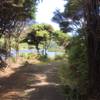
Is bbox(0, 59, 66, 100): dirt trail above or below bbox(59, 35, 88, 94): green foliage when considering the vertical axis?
below

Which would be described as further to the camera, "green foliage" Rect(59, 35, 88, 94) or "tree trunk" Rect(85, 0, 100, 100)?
"green foliage" Rect(59, 35, 88, 94)

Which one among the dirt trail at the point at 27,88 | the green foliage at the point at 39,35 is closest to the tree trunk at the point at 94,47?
the dirt trail at the point at 27,88

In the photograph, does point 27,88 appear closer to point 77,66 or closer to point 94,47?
point 77,66

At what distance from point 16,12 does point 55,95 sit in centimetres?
750

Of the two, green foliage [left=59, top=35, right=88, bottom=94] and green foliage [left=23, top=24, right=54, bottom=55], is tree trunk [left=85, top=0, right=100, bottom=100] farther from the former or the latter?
green foliage [left=23, top=24, right=54, bottom=55]

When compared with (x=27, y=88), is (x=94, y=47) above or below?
above

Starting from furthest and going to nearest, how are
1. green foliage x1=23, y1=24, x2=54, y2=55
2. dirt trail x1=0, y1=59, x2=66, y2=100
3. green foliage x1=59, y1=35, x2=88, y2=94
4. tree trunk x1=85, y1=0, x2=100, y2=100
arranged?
1. green foliage x1=23, y1=24, x2=54, y2=55
2. dirt trail x1=0, y1=59, x2=66, y2=100
3. green foliage x1=59, y1=35, x2=88, y2=94
4. tree trunk x1=85, y1=0, x2=100, y2=100

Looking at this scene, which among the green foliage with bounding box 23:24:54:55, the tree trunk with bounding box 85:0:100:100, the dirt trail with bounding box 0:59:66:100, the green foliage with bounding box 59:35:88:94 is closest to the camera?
the tree trunk with bounding box 85:0:100:100

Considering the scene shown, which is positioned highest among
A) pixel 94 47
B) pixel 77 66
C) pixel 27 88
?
pixel 94 47

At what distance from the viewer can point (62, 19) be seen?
3000 cm

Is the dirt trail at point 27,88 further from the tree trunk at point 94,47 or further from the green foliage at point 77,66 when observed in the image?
the tree trunk at point 94,47

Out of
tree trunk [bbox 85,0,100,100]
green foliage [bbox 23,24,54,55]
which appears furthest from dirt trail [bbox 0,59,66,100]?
green foliage [bbox 23,24,54,55]

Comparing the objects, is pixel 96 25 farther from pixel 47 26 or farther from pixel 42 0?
pixel 47 26

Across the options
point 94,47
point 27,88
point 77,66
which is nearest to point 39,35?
point 27,88
